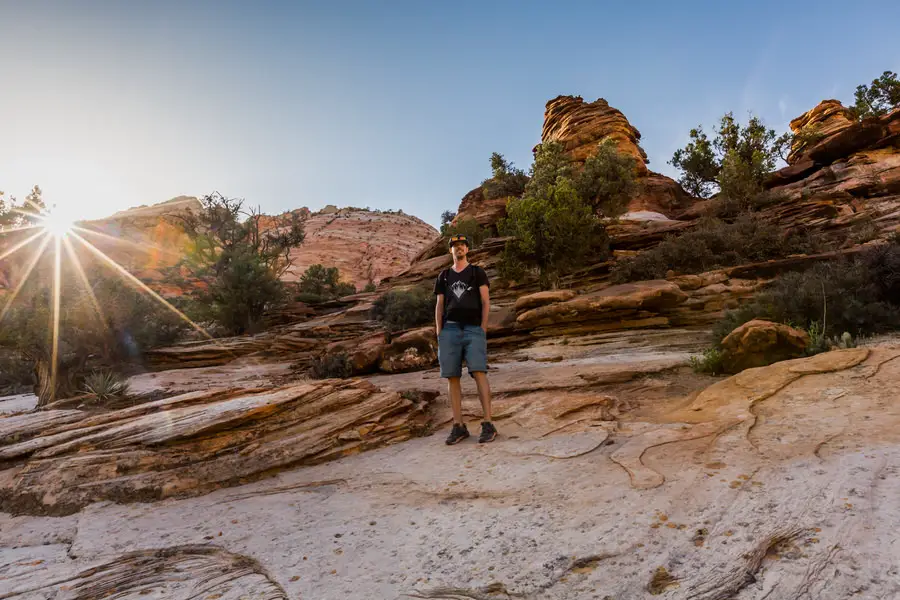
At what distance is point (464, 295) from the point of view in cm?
500

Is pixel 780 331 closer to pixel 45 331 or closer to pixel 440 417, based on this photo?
pixel 440 417

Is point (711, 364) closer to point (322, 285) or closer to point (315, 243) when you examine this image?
point (322, 285)

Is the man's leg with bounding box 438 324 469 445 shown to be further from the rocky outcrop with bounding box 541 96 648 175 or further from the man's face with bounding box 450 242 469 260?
the rocky outcrop with bounding box 541 96 648 175

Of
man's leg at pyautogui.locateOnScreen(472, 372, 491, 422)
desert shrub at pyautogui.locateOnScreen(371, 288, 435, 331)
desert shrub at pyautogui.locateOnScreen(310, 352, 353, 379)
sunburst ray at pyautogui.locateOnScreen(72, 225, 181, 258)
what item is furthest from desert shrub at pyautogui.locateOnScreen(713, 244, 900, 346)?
sunburst ray at pyautogui.locateOnScreen(72, 225, 181, 258)

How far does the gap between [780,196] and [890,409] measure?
26335 millimetres

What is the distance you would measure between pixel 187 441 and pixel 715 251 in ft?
63.4

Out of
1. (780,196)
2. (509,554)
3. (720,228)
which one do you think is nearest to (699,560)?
(509,554)

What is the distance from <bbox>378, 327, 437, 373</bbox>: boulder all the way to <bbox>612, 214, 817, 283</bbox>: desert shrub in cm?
945

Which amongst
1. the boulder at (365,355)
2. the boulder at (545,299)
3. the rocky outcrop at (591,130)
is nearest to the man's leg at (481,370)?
the boulder at (365,355)

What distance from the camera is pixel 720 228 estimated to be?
18.8 m

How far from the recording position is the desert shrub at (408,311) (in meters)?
17.8

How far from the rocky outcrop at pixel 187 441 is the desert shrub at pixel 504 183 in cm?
3597

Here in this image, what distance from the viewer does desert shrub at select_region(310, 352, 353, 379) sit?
11.3m

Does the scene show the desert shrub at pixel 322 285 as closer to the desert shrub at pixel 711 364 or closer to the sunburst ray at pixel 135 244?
the sunburst ray at pixel 135 244
